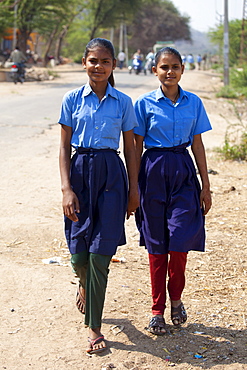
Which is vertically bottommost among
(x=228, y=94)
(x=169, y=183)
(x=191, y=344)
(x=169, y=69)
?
(x=191, y=344)

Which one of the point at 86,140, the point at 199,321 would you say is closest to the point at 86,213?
the point at 86,140

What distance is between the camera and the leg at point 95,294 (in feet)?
10.6

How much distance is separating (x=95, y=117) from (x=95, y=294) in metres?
1.03

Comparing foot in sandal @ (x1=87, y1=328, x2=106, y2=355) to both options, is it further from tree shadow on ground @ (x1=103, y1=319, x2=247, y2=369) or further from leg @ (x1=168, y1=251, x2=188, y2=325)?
leg @ (x1=168, y1=251, x2=188, y2=325)

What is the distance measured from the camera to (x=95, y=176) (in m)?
3.22

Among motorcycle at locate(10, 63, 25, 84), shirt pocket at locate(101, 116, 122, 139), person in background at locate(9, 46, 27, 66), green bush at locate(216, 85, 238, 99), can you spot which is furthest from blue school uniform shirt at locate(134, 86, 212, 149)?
motorcycle at locate(10, 63, 25, 84)

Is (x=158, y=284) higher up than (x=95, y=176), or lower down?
lower down

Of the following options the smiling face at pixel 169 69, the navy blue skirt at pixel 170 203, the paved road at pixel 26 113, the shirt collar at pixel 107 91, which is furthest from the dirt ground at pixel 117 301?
the paved road at pixel 26 113

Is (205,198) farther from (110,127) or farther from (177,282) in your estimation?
(110,127)

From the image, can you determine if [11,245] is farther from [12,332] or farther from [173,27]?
[173,27]

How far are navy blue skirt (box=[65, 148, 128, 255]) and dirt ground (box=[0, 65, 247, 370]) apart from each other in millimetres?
616

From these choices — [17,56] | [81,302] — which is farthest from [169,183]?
[17,56]

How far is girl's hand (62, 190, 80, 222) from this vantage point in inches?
126

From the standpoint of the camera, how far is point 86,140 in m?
3.23
